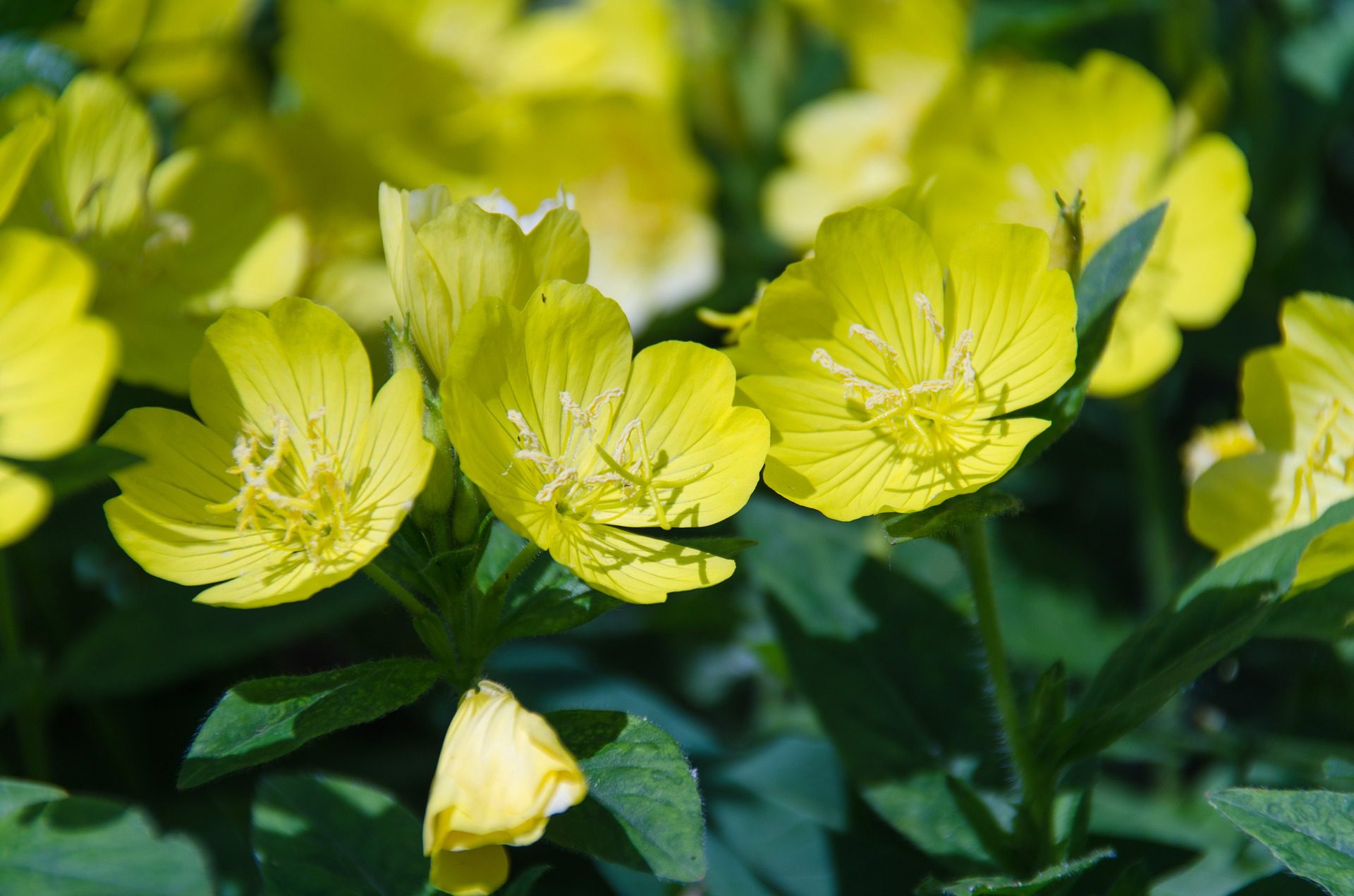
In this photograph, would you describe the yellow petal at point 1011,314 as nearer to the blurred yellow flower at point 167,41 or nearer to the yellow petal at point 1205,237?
the yellow petal at point 1205,237

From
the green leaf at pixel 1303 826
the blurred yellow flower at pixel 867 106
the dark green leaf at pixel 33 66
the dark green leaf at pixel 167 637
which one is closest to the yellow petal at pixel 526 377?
the dark green leaf at pixel 167 637

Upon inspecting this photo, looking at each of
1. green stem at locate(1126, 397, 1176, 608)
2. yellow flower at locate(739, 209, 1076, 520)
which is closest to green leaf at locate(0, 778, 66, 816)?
yellow flower at locate(739, 209, 1076, 520)

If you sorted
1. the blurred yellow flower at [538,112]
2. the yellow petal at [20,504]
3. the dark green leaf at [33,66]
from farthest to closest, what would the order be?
the blurred yellow flower at [538,112], the dark green leaf at [33,66], the yellow petal at [20,504]

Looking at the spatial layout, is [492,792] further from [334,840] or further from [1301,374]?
[1301,374]

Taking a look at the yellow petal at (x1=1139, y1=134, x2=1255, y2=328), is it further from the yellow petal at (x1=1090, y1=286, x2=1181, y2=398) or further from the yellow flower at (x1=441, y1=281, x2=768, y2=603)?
the yellow flower at (x1=441, y1=281, x2=768, y2=603)

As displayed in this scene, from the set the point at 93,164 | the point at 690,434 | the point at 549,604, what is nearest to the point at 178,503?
the point at 549,604

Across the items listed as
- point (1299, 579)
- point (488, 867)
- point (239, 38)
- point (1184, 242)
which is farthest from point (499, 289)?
point (239, 38)

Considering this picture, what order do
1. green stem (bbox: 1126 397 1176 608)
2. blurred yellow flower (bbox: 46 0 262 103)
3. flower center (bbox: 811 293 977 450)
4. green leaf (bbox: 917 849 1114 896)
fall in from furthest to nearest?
1. green stem (bbox: 1126 397 1176 608)
2. blurred yellow flower (bbox: 46 0 262 103)
3. flower center (bbox: 811 293 977 450)
4. green leaf (bbox: 917 849 1114 896)
